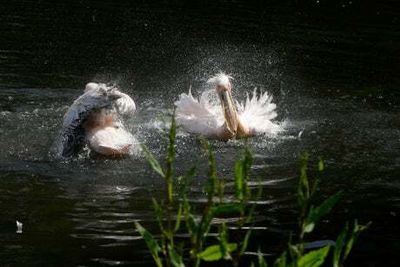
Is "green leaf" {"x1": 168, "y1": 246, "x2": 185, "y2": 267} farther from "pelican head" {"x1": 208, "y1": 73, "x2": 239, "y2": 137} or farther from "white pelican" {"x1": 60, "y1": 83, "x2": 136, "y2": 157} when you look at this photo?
"pelican head" {"x1": 208, "y1": 73, "x2": 239, "y2": 137}

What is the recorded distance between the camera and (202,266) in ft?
16.1

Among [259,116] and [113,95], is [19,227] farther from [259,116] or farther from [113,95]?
[259,116]

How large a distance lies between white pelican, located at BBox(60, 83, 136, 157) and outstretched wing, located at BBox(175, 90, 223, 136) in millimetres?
850

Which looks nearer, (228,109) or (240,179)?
(240,179)

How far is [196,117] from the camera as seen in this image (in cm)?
857

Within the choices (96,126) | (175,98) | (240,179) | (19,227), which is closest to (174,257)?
(240,179)

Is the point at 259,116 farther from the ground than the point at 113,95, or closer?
closer

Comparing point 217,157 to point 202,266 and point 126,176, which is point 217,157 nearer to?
point 126,176

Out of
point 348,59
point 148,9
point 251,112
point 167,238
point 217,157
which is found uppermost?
point 148,9

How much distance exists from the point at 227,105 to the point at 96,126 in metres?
1.46

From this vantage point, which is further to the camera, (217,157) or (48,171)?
(217,157)

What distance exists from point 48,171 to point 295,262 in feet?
16.0

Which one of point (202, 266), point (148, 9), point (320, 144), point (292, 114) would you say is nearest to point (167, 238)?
point (202, 266)

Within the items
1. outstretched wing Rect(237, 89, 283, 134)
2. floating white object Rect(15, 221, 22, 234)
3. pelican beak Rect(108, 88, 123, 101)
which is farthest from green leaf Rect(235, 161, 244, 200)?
outstretched wing Rect(237, 89, 283, 134)
